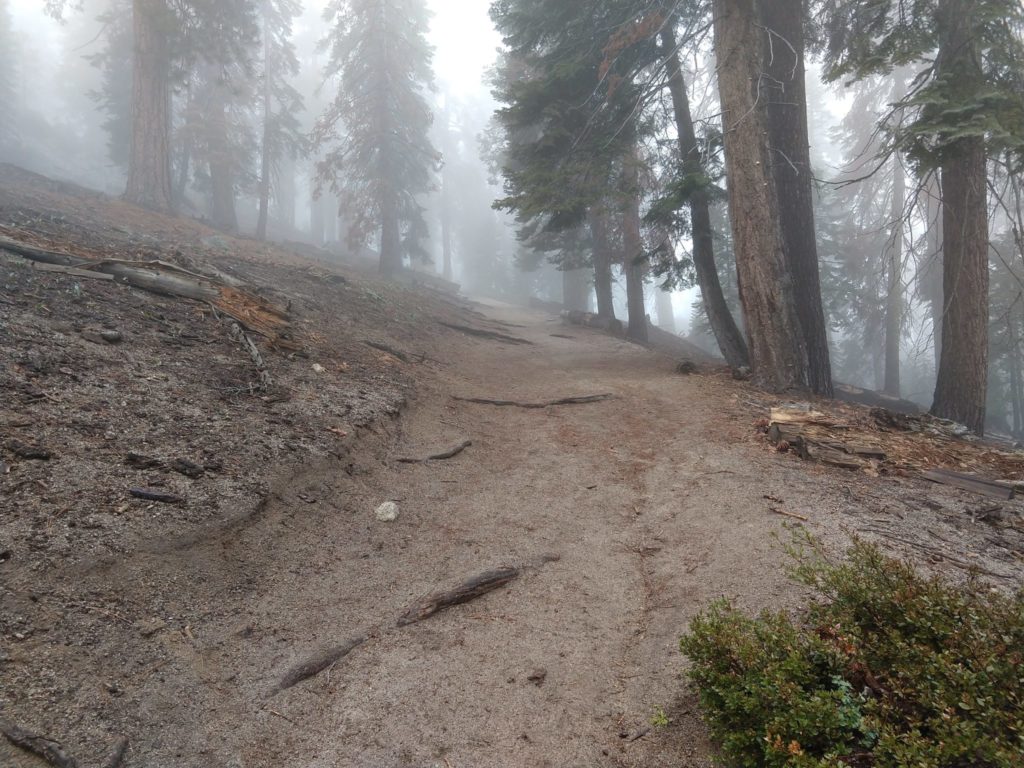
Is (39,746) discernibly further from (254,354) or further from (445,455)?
(254,354)

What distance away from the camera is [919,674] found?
205 centimetres

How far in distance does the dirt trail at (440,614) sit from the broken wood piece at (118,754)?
42 millimetres

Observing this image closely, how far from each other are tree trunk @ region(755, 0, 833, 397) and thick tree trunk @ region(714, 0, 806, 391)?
0.93 m

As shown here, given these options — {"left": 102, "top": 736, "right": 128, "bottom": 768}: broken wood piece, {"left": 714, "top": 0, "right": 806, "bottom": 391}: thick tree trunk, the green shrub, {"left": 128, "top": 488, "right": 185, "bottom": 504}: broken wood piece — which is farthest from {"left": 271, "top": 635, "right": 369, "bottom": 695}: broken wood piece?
{"left": 714, "top": 0, "right": 806, "bottom": 391}: thick tree trunk

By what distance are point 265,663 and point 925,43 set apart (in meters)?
10.9

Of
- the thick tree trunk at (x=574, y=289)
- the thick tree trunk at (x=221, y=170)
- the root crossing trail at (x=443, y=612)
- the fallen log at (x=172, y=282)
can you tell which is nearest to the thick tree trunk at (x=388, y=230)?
the thick tree trunk at (x=221, y=170)

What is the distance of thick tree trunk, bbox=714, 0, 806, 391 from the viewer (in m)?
8.16

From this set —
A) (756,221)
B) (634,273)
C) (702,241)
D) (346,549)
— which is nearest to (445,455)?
(346,549)

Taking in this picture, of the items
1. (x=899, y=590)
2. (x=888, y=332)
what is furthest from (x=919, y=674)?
(x=888, y=332)

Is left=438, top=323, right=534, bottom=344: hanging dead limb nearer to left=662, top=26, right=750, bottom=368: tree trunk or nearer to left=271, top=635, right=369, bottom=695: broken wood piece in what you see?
left=662, top=26, right=750, bottom=368: tree trunk

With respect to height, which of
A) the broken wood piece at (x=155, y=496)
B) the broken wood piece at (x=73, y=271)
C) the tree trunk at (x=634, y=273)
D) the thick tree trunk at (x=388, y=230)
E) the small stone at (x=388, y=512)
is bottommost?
the small stone at (x=388, y=512)

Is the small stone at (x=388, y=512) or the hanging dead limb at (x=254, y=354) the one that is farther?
the hanging dead limb at (x=254, y=354)

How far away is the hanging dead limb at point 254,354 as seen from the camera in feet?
18.2

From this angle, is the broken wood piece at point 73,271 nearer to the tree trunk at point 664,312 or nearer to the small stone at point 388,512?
the small stone at point 388,512
